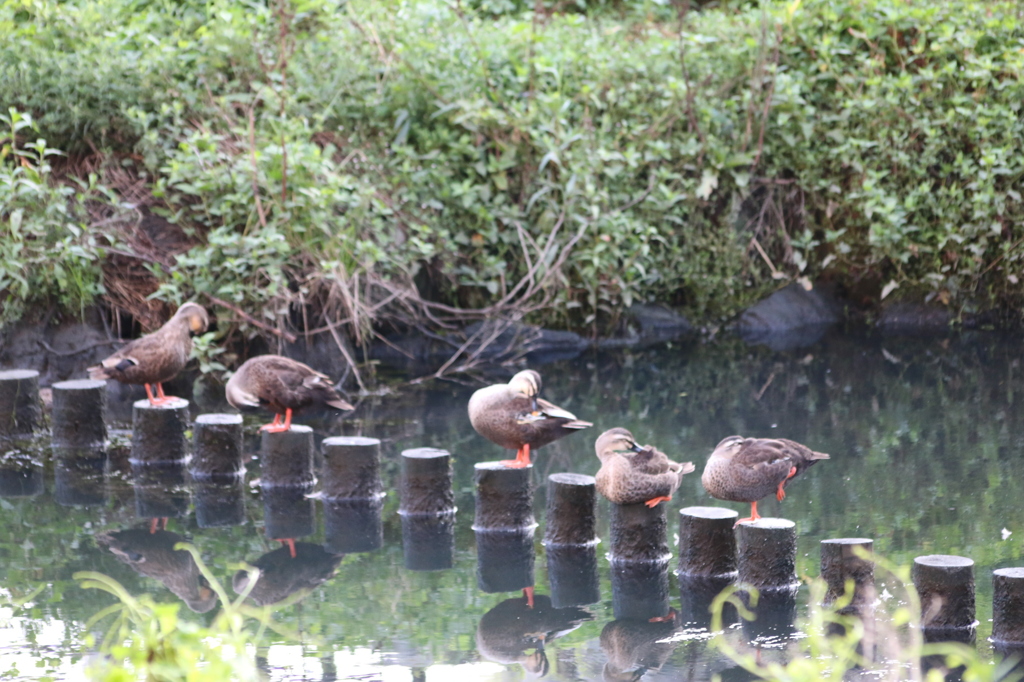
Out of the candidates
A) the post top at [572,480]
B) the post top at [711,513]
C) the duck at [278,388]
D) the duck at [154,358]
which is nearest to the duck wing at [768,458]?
the post top at [711,513]

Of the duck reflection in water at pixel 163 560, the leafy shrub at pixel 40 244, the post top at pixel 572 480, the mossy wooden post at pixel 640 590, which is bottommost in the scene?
the mossy wooden post at pixel 640 590

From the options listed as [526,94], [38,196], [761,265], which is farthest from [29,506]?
[761,265]

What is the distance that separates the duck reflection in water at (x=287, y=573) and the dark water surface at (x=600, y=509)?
31 millimetres

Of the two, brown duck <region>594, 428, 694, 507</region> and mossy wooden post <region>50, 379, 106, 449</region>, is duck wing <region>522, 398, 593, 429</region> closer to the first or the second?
brown duck <region>594, 428, 694, 507</region>

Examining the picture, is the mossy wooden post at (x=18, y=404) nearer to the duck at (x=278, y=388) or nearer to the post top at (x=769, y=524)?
the duck at (x=278, y=388)

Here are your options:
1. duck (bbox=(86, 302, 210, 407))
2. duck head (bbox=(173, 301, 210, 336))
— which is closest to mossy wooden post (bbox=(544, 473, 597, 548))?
duck (bbox=(86, 302, 210, 407))

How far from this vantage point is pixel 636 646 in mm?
3670

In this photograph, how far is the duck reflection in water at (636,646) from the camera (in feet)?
11.4

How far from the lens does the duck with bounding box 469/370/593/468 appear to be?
4871 mm

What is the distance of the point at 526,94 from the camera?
9867 mm

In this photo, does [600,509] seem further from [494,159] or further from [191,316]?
[494,159]

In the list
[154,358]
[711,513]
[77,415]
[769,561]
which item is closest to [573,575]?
[711,513]

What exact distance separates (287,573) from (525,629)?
1074 millimetres

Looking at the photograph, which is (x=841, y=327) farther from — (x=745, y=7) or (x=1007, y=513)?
(x=1007, y=513)
